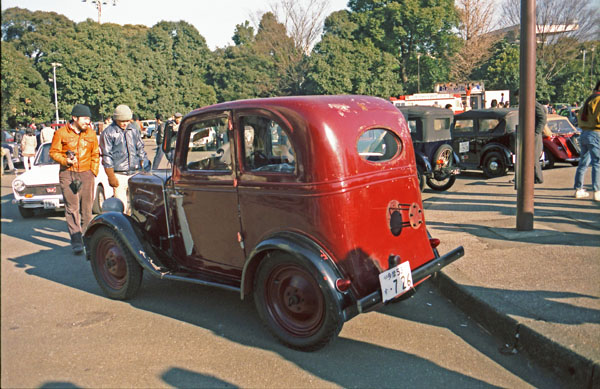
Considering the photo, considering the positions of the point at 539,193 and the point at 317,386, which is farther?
the point at 539,193

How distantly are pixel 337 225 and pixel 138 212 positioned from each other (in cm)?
264

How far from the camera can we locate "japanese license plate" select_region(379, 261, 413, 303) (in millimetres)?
3785

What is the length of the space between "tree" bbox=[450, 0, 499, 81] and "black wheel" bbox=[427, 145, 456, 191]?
1434 inches

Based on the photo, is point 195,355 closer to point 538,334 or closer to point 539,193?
point 538,334

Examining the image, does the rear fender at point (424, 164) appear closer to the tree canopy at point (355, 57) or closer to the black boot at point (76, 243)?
the black boot at point (76, 243)

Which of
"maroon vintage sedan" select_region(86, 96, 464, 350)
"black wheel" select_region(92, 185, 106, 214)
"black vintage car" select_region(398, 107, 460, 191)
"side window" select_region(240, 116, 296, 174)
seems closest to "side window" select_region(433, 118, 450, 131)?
"black vintage car" select_region(398, 107, 460, 191)

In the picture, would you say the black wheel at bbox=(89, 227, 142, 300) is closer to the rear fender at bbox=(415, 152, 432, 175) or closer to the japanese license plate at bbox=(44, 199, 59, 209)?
the japanese license plate at bbox=(44, 199, 59, 209)

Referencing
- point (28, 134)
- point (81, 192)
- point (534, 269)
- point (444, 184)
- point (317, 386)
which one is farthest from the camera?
point (28, 134)

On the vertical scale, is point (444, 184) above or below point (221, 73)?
below

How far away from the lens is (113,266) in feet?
17.5

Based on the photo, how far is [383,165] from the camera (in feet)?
13.9

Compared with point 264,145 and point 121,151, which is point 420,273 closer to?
point 264,145

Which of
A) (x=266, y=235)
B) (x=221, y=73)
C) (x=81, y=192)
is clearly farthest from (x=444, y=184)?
(x=221, y=73)

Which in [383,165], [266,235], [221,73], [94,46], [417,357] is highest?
[221,73]
